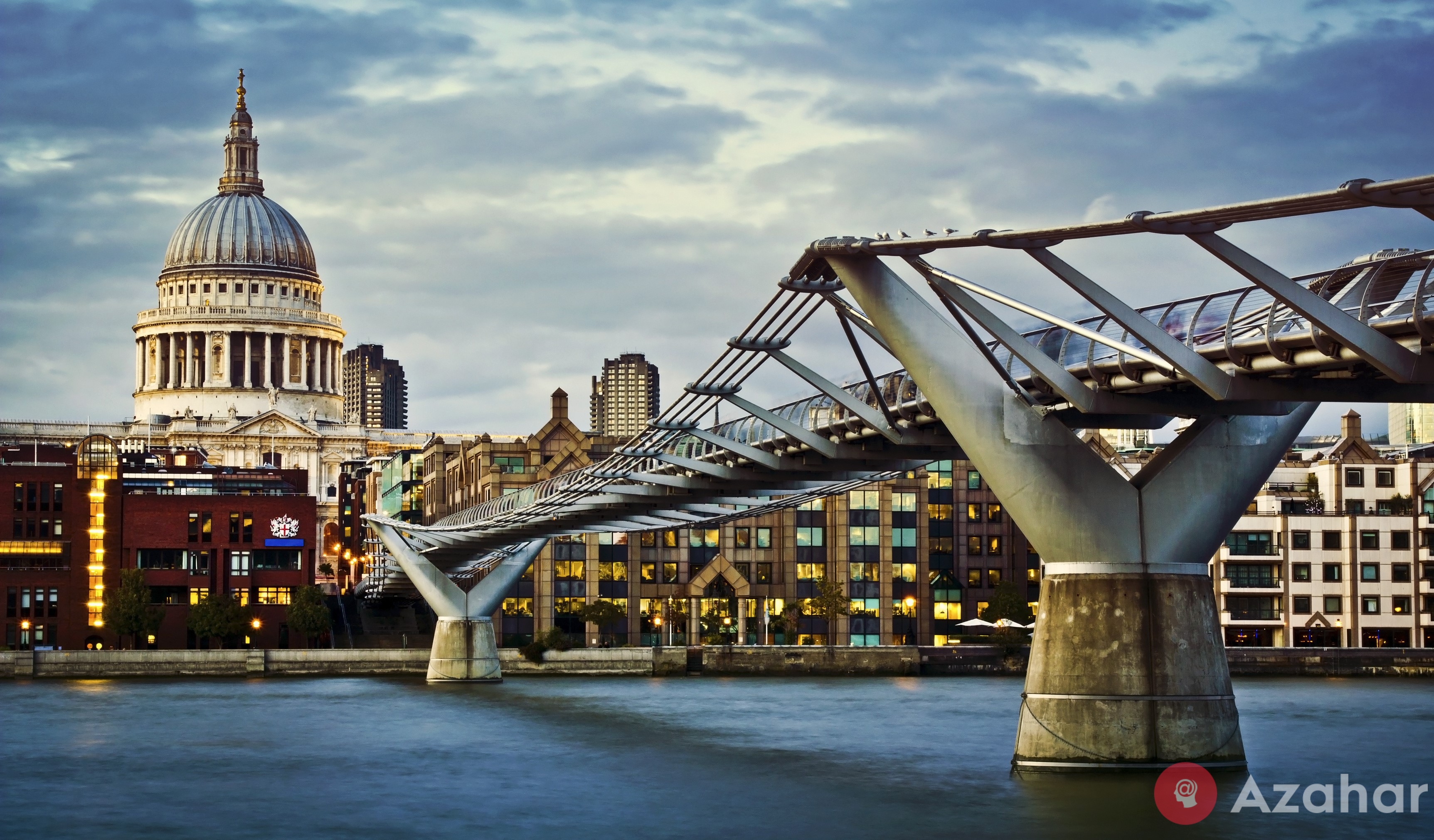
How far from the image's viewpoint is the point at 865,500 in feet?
375

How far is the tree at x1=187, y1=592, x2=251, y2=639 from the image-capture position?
10919 cm

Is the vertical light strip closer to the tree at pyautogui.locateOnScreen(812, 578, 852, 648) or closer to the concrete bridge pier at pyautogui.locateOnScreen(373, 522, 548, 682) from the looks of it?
the concrete bridge pier at pyautogui.locateOnScreen(373, 522, 548, 682)

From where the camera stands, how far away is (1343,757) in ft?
161

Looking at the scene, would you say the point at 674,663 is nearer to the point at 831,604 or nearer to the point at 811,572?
the point at 831,604

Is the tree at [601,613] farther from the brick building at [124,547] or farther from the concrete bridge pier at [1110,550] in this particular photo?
the concrete bridge pier at [1110,550]

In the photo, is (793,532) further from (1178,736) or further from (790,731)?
(1178,736)

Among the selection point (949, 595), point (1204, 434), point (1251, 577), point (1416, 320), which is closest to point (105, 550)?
point (949, 595)

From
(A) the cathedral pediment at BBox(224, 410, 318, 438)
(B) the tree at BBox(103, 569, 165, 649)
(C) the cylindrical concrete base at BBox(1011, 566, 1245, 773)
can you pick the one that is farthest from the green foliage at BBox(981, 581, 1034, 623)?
(A) the cathedral pediment at BBox(224, 410, 318, 438)

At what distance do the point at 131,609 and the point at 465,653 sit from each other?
2517 cm

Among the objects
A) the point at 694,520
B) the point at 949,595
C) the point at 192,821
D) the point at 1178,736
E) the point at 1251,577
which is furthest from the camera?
the point at 949,595

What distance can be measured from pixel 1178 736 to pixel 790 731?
909 inches

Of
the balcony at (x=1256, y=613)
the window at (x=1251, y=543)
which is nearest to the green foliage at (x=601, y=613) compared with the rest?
the balcony at (x=1256, y=613)

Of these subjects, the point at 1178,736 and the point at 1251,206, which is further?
the point at 1178,736

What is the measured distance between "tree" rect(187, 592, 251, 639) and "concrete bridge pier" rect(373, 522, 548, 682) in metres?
21.4
